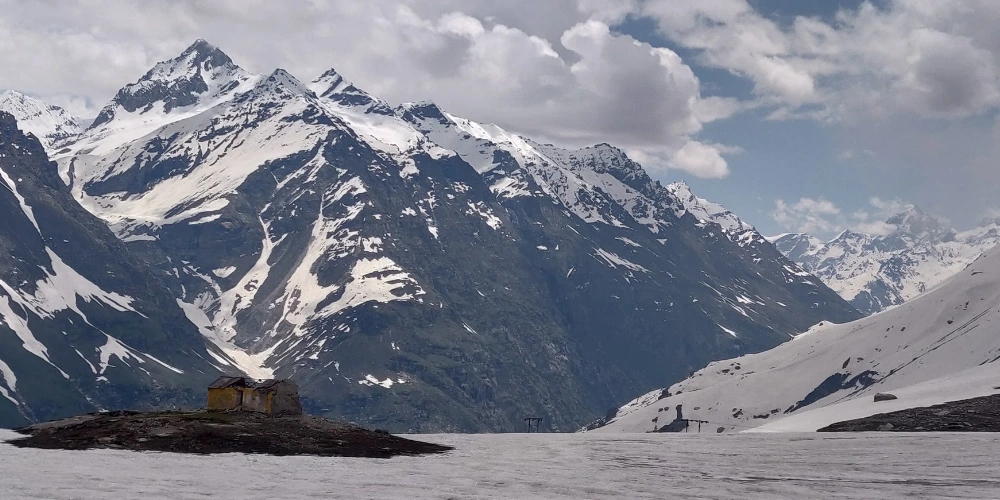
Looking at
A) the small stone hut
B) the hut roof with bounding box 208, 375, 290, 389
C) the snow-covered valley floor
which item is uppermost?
the hut roof with bounding box 208, 375, 290, 389

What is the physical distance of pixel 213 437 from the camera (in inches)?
4865

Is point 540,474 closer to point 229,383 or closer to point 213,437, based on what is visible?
point 213,437

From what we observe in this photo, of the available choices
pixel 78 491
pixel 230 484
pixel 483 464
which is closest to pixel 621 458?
pixel 483 464

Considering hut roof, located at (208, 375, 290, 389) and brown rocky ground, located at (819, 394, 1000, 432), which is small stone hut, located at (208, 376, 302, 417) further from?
brown rocky ground, located at (819, 394, 1000, 432)

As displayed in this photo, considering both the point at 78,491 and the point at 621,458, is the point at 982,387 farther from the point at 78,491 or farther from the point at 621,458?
the point at 78,491

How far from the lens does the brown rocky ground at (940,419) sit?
157125mm

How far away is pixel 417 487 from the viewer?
277 feet

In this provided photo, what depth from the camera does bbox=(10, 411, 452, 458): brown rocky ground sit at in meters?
118

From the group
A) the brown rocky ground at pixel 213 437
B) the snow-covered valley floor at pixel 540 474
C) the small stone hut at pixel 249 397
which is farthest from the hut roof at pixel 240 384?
the snow-covered valley floor at pixel 540 474

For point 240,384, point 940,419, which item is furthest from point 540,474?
point 940,419

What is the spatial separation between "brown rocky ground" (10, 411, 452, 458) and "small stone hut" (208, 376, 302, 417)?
1595 cm

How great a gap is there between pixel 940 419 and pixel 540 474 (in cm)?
8895

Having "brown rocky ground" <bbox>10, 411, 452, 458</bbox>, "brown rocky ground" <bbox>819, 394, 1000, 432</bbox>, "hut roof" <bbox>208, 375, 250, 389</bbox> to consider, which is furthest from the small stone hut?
"brown rocky ground" <bbox>819, 394, 1000, 432</bbox>

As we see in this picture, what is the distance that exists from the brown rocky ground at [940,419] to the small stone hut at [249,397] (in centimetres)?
8363
